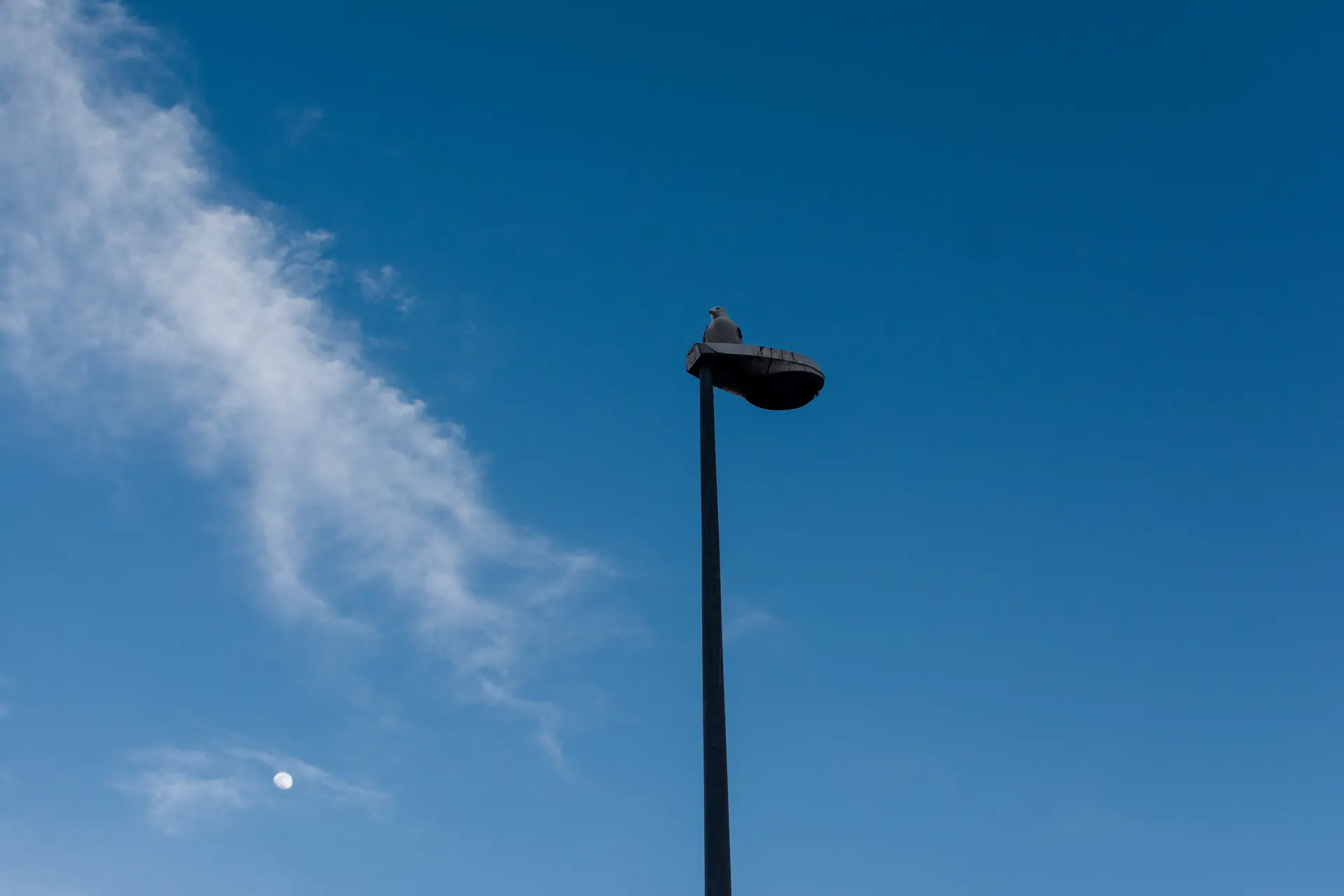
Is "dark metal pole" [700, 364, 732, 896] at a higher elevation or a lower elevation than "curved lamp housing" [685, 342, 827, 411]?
lower

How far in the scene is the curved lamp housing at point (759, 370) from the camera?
10.3 metres

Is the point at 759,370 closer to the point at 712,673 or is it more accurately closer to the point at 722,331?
the point at 722,331

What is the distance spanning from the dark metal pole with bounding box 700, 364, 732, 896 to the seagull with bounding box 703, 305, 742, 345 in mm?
445

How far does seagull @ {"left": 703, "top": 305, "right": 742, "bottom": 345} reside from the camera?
10.5 metres

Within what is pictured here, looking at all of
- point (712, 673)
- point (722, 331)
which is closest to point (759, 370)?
point (722, 331)

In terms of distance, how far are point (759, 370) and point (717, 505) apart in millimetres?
1405

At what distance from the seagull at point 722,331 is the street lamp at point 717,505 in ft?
0.31

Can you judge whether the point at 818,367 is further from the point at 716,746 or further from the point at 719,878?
the point at 719,878

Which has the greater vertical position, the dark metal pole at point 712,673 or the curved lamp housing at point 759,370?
the curved lamp housing at point 759,370

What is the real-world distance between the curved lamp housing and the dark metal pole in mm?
172

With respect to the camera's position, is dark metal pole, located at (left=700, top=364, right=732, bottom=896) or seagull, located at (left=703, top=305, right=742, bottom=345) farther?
seagull, located at (left=703, top=305, right=742, bottom=345)

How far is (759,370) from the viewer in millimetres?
10320

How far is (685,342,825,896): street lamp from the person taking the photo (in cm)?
800

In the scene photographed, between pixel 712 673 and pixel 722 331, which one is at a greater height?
pixel 722 331
